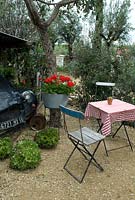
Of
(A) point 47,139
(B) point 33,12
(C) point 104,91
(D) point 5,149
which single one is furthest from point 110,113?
(C) point 104,91

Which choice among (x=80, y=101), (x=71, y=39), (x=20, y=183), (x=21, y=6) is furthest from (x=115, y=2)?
(x=20, y=183)

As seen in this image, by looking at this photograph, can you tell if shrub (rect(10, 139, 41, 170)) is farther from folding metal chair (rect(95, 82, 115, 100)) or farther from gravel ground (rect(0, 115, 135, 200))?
folding metal chair (rect(95, 82, 115, 100))

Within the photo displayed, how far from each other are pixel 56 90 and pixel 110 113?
1509mm

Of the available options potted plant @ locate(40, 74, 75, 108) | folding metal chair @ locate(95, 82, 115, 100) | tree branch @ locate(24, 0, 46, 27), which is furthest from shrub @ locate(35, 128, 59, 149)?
folding metal chair @ locate(95, 82, 115, 100)

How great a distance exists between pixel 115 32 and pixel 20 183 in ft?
42.0

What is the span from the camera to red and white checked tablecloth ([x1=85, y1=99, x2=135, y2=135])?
470 centimetres

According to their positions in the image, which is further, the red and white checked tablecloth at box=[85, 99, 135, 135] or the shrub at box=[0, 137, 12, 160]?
the red and white checked tablecloth at box=[85, 99, 135, 135]

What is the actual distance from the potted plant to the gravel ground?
120 cm

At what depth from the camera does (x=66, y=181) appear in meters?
3.98

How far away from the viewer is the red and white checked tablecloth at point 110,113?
4.70 meters

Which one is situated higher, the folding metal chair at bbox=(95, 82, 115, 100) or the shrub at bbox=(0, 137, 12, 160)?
the folding metal chair at bbox=(95, 82, 115, 100)

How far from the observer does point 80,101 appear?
26.7ft

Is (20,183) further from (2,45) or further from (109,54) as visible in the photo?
(2,45)

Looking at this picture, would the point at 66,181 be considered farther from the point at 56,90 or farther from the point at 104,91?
the point at 104,91
